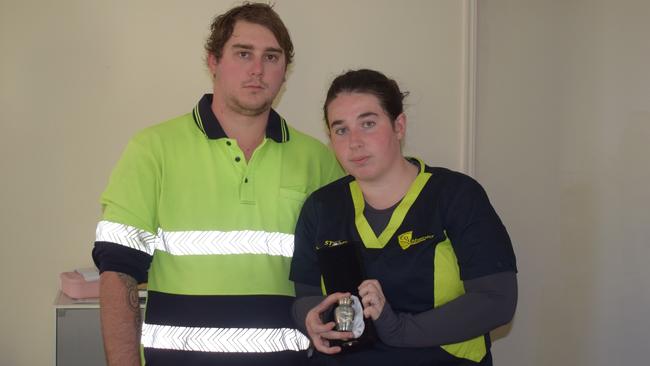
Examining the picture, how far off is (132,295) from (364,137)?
78cm

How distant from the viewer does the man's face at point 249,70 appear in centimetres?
217

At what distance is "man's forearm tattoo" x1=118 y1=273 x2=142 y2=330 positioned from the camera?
2.05 meters

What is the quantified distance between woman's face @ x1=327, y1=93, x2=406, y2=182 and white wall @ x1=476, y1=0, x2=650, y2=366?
166 cm

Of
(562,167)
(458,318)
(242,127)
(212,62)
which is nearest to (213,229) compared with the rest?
(242,127)

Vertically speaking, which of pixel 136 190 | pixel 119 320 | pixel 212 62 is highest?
pixel 212 62

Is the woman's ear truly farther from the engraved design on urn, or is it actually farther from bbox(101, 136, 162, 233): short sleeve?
bbox(101, 136, 162, 233): short sleeve

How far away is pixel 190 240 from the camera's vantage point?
2.09 meters

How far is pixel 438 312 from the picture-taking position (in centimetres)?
189

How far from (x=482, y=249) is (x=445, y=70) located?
179 centimetres

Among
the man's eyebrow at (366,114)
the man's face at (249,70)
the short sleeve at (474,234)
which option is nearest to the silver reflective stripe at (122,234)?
the man's face at (249,70)

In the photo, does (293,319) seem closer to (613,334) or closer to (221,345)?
(221,345)

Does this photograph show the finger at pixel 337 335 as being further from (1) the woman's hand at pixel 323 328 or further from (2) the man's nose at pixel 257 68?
(2) the man's nose at pixel 257 68

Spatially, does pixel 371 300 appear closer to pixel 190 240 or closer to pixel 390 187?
pixel 390 187

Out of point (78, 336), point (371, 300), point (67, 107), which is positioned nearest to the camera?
point (371, 300)
